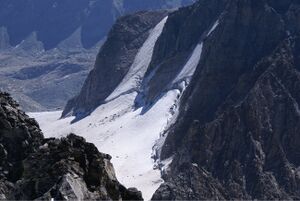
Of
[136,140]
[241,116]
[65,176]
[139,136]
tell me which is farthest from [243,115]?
[65,176]

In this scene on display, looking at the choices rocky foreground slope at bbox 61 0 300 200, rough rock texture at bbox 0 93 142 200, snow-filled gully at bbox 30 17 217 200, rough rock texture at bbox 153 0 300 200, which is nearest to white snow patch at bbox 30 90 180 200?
snow-filled gully at bbox 30 17 217 200

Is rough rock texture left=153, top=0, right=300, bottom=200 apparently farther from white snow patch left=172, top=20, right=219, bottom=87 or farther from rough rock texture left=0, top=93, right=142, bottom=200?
rough rock texture left=0, top=93, right=142, bottom=200

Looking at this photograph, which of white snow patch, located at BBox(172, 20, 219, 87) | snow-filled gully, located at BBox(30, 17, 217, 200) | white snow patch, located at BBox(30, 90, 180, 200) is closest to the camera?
white snow patch, located at BBox(30, 90, 180, 200)

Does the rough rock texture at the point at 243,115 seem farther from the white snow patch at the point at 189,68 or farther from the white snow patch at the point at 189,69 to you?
the white snow patch at the point at 189,68

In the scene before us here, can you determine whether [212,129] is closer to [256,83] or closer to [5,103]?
[256,83]

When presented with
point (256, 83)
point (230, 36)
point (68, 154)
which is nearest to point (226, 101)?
point (256, 83)

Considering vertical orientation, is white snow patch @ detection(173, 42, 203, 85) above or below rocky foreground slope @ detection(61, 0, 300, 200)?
above

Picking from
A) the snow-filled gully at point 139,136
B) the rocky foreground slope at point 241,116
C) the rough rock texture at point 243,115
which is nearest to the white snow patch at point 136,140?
the snow-filled gully at point 139,136
